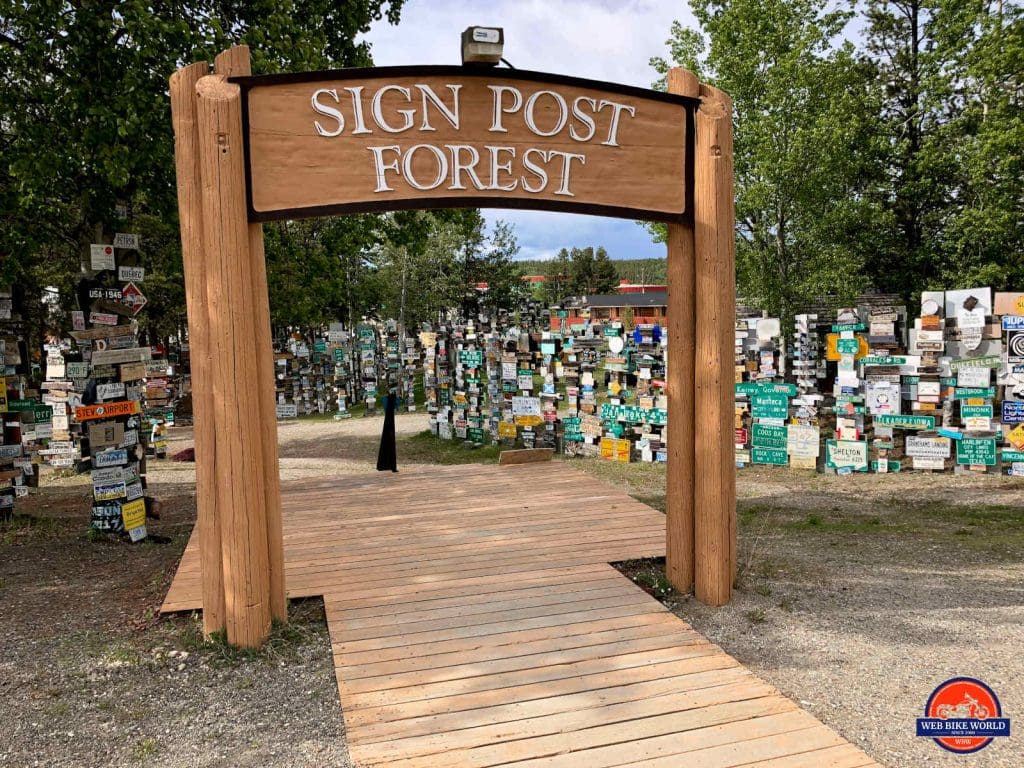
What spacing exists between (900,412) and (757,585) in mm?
6852

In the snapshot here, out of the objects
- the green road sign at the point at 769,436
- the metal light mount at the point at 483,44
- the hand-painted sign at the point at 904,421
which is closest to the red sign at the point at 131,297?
the metal light mount at the point at 483,44

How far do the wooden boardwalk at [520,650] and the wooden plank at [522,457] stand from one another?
6.06ft

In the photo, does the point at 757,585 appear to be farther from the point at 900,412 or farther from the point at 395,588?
the point at 900,412

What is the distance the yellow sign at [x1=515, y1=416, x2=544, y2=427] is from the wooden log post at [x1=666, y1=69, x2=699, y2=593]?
8.43 metres

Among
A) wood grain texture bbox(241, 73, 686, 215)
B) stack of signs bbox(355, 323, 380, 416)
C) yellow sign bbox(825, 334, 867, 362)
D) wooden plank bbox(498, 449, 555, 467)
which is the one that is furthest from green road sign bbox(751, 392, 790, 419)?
stack of signs bbox(355, 323, 380, 416)

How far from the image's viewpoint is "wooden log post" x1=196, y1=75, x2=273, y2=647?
3879mm

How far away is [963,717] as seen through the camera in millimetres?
3348

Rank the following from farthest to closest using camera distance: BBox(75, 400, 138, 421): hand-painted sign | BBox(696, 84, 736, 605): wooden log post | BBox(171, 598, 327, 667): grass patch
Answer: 1. BBox(75, 400, 138, 421): hand-painted sign
2. BBox(696, 84, 736, 605): wooden log post
3. BBox(171, 598, 327, 667): grass patch

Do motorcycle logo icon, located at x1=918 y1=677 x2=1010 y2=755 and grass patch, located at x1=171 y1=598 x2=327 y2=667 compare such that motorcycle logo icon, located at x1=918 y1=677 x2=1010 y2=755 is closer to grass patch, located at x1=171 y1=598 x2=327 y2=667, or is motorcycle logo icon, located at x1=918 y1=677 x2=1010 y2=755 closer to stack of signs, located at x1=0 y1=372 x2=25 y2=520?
grass patch, located at x1=171 y1=598 x2=327 y2=667

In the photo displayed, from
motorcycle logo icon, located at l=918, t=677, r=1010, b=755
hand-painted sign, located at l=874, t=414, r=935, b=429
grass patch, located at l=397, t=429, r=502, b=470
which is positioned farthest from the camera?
grass patch, located at l=397, t=429, r=502, b=470

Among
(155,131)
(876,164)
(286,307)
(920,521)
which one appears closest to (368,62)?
(155,131)

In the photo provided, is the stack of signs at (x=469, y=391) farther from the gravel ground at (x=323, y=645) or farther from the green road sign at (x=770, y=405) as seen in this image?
the gravel ground at (x=323, y=645)

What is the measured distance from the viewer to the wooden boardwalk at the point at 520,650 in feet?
10.00

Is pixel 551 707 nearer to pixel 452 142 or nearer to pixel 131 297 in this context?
pixel 452 142
